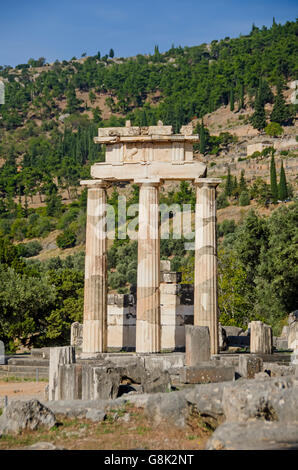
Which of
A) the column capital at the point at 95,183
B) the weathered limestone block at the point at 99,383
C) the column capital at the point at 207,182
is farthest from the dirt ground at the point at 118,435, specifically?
the column capital at the point at 95,183

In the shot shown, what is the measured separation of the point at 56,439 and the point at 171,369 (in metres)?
10.3

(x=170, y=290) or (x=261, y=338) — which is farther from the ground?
(x=170, y=290)

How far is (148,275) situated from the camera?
98.1 ft

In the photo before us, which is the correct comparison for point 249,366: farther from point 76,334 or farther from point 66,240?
point 66,240

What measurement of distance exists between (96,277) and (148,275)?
2.32 metres

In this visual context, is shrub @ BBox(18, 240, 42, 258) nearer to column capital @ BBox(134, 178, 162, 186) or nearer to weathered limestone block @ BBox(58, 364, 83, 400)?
column capital @ BBox(134, 178, 162, 186)

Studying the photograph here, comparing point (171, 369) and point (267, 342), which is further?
point (267, 342)

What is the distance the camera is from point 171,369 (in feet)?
84.5

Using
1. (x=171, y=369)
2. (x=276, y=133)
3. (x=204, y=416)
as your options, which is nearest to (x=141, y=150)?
(x=171, y=369)

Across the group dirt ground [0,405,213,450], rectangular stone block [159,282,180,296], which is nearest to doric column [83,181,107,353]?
rectangular stone block [159,282,180,296]

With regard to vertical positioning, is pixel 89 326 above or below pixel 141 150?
below

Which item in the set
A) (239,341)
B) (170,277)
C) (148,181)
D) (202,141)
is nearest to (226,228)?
(239,341)
